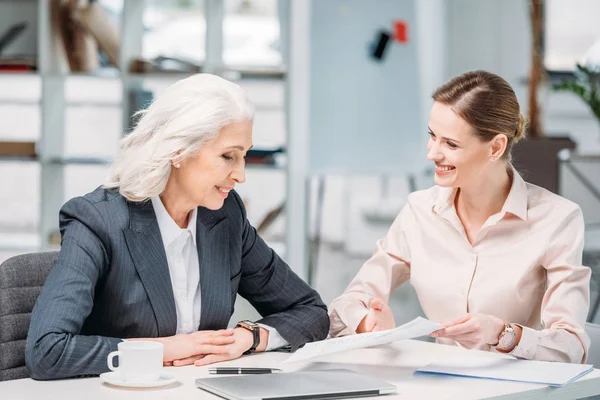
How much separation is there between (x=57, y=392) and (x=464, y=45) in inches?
181

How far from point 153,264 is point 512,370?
75 cm

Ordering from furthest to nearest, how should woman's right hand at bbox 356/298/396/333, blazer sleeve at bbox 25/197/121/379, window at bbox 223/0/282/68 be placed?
window at bbox 223/0/282/68
woman's right hand at bbox 356/298/396/333
blazer sleeve at bbox 25/197/121/379

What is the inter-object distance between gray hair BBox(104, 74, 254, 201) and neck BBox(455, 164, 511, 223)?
0.67 meters

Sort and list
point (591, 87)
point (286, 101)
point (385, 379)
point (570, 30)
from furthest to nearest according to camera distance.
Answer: point (570, 30)
point (286, 101)
point (591, 87)
point (385, 379)

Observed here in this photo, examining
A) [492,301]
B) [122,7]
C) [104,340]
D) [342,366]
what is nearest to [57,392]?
[104,340]

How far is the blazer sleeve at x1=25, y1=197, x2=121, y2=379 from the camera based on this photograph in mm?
1603

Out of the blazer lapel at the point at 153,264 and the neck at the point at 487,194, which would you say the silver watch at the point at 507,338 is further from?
the blazer lapel at the point at 153,264

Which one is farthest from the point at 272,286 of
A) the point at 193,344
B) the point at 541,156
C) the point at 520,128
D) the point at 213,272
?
the point at 541,156

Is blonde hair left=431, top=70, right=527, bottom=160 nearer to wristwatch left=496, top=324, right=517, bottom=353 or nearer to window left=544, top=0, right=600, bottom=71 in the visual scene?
wristwatch left=496, top=324, right=517, bottom=353

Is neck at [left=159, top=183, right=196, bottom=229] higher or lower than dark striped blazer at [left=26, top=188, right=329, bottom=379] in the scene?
higher

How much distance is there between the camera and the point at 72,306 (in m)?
1.69

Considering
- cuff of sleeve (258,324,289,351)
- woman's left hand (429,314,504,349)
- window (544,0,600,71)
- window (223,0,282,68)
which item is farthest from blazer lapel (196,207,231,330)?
window (544,0,600,71)

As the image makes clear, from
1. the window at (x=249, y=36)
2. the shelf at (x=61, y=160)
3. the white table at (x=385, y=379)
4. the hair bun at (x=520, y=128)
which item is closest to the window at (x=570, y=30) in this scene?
the window at (x=249, y=36)

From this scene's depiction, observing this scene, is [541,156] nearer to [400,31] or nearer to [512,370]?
[400,31]
